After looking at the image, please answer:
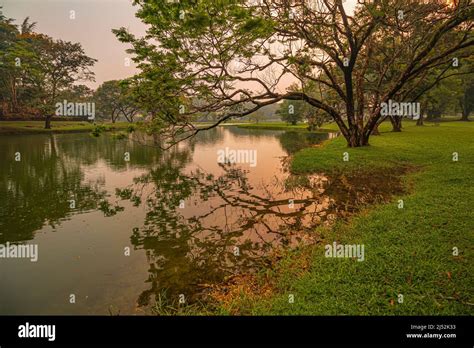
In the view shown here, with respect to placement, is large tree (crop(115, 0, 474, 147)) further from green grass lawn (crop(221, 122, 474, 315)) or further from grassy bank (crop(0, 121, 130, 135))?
grassy bank (crop(0, 121, 130, 135))

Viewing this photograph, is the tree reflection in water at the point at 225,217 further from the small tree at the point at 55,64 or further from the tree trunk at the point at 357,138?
the small tree at the point at 55,64

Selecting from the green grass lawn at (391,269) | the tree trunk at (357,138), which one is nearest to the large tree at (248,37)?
the tree trunk at (357,138)

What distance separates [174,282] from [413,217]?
22.0ft

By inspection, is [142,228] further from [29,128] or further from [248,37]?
[29,128]

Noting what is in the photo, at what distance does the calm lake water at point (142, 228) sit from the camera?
553 cm

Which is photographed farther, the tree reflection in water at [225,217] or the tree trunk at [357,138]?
the tree trunk at [357,138]

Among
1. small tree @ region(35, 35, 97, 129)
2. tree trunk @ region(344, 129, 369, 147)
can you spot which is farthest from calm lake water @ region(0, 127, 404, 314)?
small tree @ region(35, 35, 97, 129)

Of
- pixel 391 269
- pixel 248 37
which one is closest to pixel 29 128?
pixel 248 37

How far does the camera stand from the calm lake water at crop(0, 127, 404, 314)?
5527 millimetres

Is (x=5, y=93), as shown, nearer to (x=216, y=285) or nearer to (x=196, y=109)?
(x=196, y=109)

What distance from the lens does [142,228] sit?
8.54m

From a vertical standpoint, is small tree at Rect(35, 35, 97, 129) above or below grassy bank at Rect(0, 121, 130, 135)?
above
